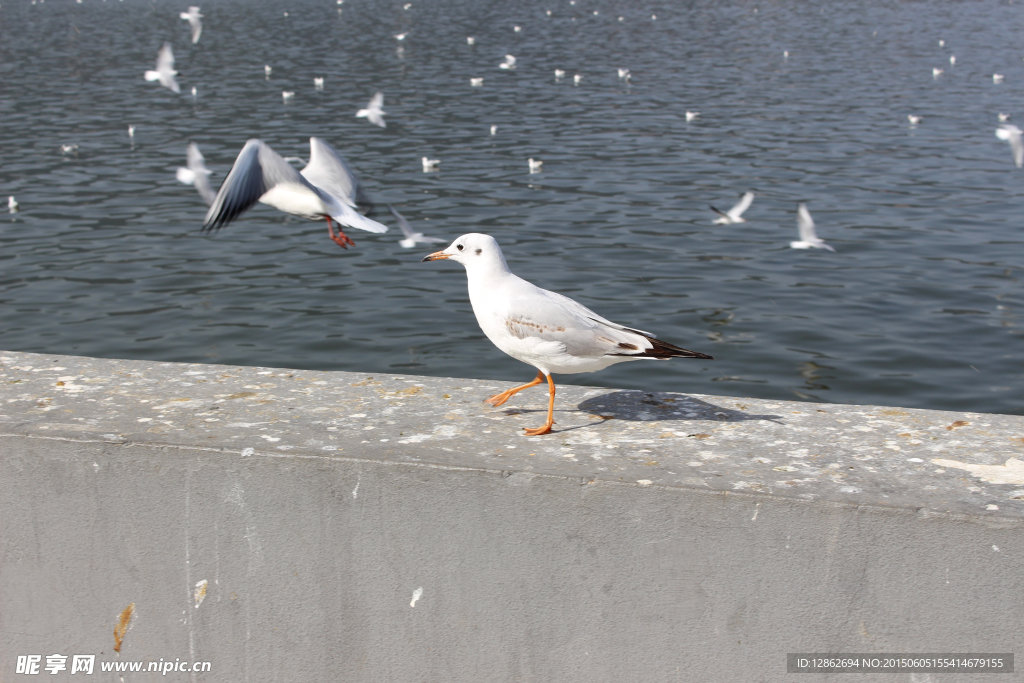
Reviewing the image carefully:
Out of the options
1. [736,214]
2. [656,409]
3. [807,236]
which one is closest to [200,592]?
[656,409]

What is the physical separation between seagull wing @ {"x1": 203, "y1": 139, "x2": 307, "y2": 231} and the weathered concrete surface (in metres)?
2.30

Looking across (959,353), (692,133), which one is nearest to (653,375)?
(959,353)

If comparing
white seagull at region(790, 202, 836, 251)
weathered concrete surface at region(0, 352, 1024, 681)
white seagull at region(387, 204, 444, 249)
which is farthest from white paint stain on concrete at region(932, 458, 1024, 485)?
white seagull at region(790, 202, 836, 251)

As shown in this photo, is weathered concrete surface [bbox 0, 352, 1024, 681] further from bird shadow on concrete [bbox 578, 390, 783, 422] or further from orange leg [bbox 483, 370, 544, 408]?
orange leg [bbox 483, 370, 544, 408]

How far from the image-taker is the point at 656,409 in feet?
13.5

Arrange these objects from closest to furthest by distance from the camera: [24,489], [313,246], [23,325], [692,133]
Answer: [24,489] → [23,325] → [313,246] → [692,133]

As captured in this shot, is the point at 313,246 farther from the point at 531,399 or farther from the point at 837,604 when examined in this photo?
the point at 837,604

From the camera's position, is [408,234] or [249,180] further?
[408,234]

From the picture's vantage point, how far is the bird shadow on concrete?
3.97 metres

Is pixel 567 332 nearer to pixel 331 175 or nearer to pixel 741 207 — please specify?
pixel 331 175

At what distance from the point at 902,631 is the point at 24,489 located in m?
2.88

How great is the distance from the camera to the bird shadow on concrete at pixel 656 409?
3.97m

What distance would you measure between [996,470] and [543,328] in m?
1.69

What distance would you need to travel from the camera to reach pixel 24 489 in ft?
11.2
